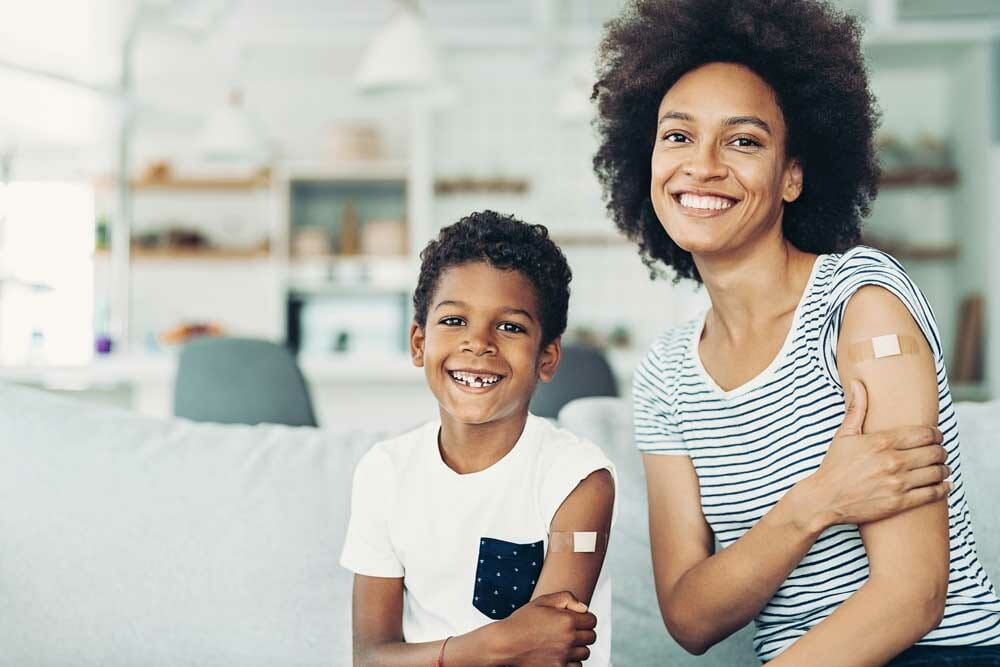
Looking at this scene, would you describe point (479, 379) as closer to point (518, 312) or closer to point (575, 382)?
point (518, 312)

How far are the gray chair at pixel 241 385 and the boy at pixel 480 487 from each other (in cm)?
145

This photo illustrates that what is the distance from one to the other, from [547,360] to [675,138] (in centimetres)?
33

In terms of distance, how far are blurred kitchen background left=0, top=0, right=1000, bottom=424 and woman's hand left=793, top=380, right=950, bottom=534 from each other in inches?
190

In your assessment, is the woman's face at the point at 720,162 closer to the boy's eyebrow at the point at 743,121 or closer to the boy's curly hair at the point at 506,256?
the boy's eyebrow at the point at 743,121

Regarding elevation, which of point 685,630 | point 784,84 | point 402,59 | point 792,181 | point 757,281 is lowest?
point 685,630

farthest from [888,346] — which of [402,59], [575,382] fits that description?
[402,59]

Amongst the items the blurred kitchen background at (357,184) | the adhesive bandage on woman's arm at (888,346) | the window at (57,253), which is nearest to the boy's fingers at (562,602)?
the adhesive bandage on woman's arm at (888,346)

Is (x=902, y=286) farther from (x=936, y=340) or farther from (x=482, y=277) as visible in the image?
(x=482, y=277)

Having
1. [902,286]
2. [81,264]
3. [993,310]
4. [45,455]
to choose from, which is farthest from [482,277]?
[81,264]

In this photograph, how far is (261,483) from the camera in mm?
1621

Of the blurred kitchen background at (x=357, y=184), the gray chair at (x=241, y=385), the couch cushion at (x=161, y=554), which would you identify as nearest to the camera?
the couch cushion at (x=161, y=554)

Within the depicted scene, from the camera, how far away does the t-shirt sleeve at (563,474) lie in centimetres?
124

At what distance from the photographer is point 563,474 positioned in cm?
125

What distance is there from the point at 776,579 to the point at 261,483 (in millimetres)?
831
